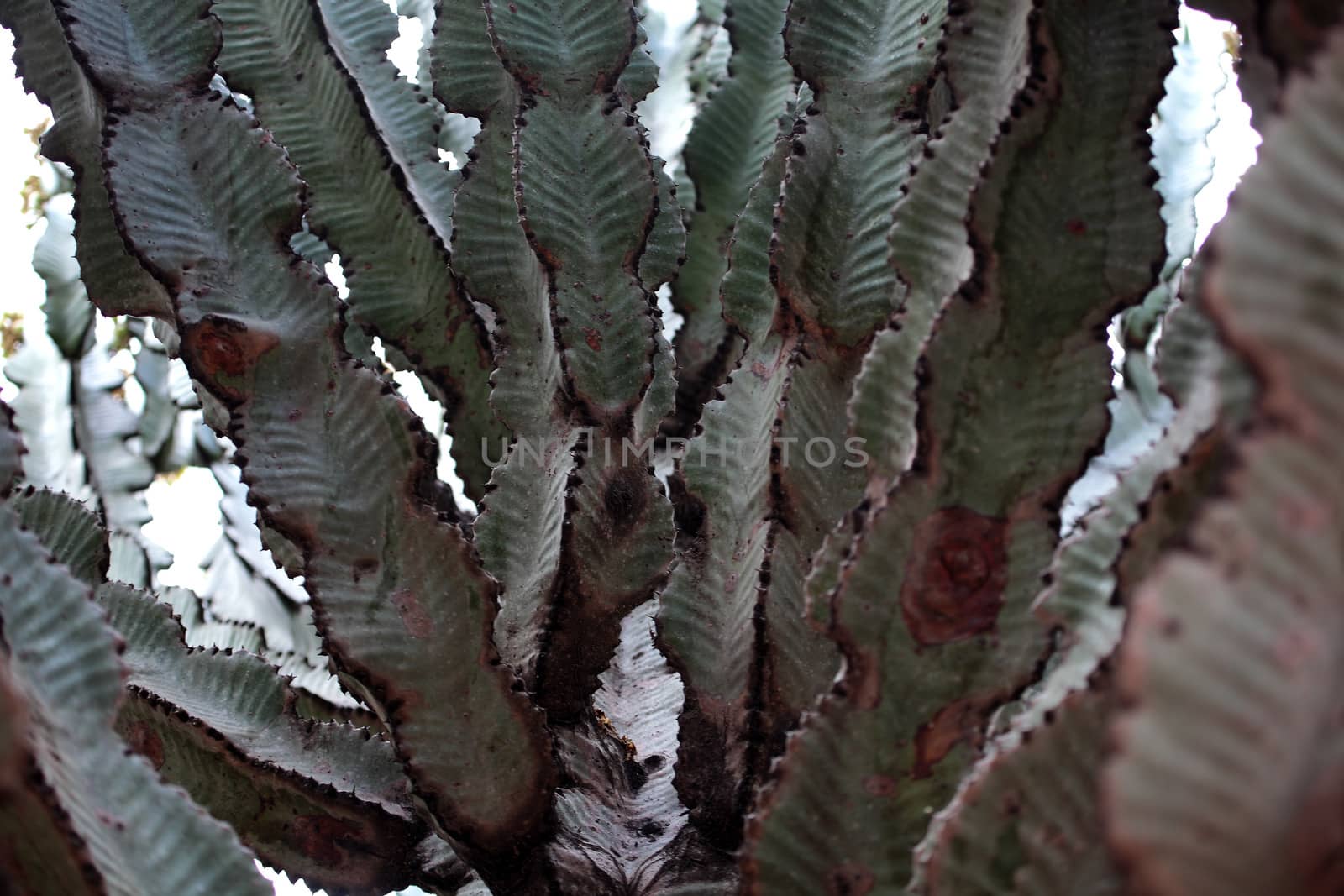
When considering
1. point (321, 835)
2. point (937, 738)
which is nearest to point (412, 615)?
point (321, 835)

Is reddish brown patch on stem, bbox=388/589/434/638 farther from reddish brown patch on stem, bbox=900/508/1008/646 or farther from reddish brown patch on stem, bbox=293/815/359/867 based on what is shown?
reddish brown patch on stem, bbox=900/508/1008/646

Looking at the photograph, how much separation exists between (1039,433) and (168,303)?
0.76m

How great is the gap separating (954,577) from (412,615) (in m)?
0.40

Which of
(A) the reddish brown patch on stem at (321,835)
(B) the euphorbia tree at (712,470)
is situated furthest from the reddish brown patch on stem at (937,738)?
(A) the reddish brown patch on stem at (321,835)

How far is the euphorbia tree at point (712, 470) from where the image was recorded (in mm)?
480

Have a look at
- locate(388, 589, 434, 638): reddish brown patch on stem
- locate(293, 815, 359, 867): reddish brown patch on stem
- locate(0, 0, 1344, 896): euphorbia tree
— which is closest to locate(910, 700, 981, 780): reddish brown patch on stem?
locate(0, 0, 1344, 896): euphorbia tree

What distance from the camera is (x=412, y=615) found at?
3.30 feet

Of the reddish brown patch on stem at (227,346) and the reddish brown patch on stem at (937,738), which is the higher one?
the reddish brown patch on stem at (937,738)

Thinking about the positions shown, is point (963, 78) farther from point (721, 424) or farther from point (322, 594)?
point (322, 594)

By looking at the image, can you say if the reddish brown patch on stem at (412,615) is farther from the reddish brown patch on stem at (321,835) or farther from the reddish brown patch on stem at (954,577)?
the reddish brown patch on stem at (954,577)

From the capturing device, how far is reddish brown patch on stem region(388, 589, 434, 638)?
100 cm

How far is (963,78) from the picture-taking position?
0.94 m

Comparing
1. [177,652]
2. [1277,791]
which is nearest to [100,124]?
[177,652]

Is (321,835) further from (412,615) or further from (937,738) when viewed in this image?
(937,738)
